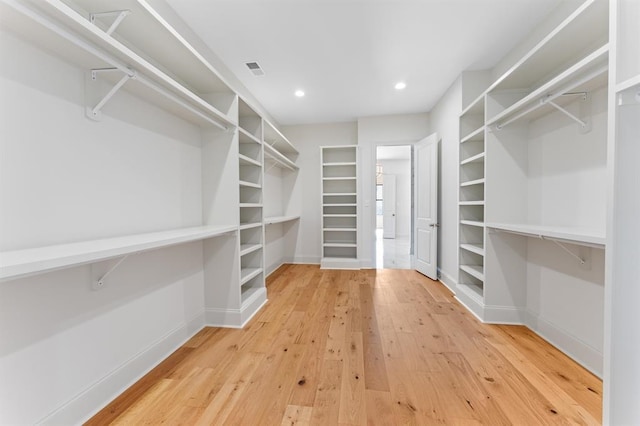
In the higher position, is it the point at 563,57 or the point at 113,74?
the point at 563,57

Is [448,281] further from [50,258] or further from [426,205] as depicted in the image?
[50,258]

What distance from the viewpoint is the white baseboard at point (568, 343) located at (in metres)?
1.59

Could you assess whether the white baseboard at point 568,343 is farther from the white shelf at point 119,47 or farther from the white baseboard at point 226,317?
the white shelf at point 119,47

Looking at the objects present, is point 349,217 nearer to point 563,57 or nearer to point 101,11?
point 563,57

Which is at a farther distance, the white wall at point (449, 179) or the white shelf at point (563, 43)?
the white wall at point (449, 179)

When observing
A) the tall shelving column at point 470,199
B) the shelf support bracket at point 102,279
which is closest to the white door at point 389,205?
the tall shelving column at point 470,199

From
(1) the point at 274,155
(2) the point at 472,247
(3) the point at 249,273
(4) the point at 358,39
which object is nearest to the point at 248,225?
(3) the point at 249,273

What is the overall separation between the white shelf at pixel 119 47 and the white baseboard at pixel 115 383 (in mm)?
1616

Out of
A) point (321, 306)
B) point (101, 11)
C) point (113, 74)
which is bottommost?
point (321, 306)

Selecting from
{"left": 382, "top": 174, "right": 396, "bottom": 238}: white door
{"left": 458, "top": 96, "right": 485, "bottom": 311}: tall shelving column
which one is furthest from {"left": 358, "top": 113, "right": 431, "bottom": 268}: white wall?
{"left": 382, "top": 174, "right": 396, "bottom": 238}: white door

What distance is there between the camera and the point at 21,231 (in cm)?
98

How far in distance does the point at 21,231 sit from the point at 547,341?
11.1 ft

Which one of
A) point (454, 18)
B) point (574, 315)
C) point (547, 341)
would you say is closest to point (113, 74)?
point (454, 18)

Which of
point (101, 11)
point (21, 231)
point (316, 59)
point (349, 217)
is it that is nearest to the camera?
point (21, 231)
